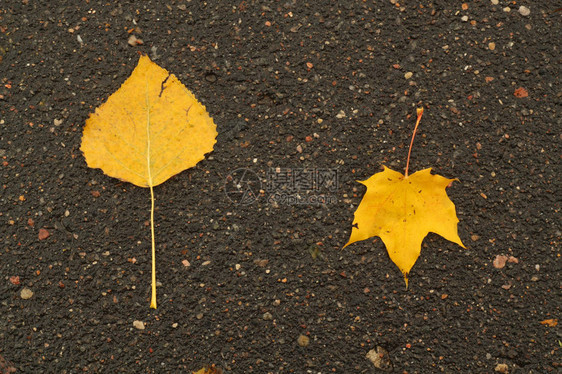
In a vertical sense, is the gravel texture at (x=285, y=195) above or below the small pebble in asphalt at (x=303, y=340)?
above

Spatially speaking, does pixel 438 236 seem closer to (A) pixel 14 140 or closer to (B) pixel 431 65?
(B) pixel 431 65

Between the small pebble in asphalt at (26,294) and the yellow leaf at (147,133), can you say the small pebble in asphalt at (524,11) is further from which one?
the small pebble in asphalt at (26,294)

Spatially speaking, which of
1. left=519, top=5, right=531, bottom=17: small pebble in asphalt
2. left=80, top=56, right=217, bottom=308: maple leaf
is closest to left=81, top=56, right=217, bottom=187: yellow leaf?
left=80, top=56, right=217, bottom=308: maple leaf

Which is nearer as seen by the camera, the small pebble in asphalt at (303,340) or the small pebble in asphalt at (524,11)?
the small pebble in asphalt at (303,340)

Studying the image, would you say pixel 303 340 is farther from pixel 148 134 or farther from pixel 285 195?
pixel 148 134

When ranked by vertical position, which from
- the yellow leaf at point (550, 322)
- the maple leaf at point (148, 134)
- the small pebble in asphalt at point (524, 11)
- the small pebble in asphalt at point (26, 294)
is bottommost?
the yellow leaf at point (550, 322)

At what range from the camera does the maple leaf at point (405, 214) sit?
163 cm

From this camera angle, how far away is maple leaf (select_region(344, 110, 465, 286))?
5.36ft

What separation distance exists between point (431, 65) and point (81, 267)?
4.96 feet

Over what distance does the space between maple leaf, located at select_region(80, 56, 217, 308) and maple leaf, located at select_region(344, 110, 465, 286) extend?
63 cm

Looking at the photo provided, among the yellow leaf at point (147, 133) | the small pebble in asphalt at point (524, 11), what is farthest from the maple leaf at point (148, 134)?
the small pebble in asphalt at point (524, 11)

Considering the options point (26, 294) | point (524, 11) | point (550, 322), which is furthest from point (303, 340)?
point (524, 11)

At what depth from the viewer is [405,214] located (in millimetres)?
1630

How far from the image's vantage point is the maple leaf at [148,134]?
1660mm
